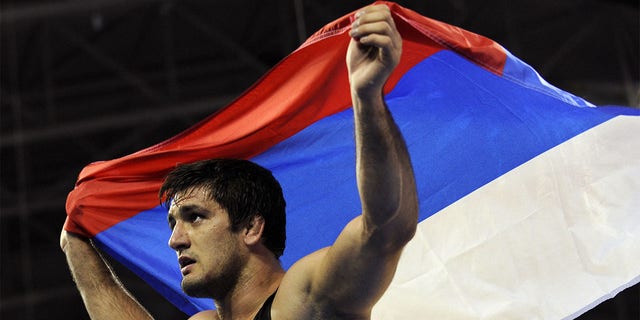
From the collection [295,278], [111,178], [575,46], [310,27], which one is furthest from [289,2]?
[295,278]

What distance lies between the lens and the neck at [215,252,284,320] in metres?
1.94

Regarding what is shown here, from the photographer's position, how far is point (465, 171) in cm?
239

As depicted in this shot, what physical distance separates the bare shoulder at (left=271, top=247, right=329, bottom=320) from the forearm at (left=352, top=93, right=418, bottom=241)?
183mm

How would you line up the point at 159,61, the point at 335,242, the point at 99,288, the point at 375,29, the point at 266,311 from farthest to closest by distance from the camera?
the point at 159,61 → the point at 99,288 → the point at 266,311 → the point at 335,242 → the point at 375,29

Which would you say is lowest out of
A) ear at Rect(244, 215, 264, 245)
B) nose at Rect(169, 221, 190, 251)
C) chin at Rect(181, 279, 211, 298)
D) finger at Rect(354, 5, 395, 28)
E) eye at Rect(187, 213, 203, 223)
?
chin at Rect(181, 279, 211, 298)

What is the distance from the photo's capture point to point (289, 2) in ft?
21.0

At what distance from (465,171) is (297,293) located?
0.73m

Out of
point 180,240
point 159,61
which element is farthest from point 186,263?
point 159,61

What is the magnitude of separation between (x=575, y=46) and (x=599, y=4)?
300 mm

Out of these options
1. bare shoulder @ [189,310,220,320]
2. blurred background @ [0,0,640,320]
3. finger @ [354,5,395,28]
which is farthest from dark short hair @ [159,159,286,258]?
blurred background @ [0,0,640,320]

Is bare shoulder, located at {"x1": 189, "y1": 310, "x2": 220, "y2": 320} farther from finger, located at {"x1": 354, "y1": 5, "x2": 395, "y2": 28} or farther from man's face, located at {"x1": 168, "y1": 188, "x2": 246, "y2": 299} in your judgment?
finger, located at {"x1": 354, "y1": 5, "x2": 395, "y2": 28}

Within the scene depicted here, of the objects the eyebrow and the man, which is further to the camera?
the eyebrow

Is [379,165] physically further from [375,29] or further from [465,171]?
[465,171]

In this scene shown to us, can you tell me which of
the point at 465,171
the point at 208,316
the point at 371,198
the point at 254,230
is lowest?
the point at 208,316
